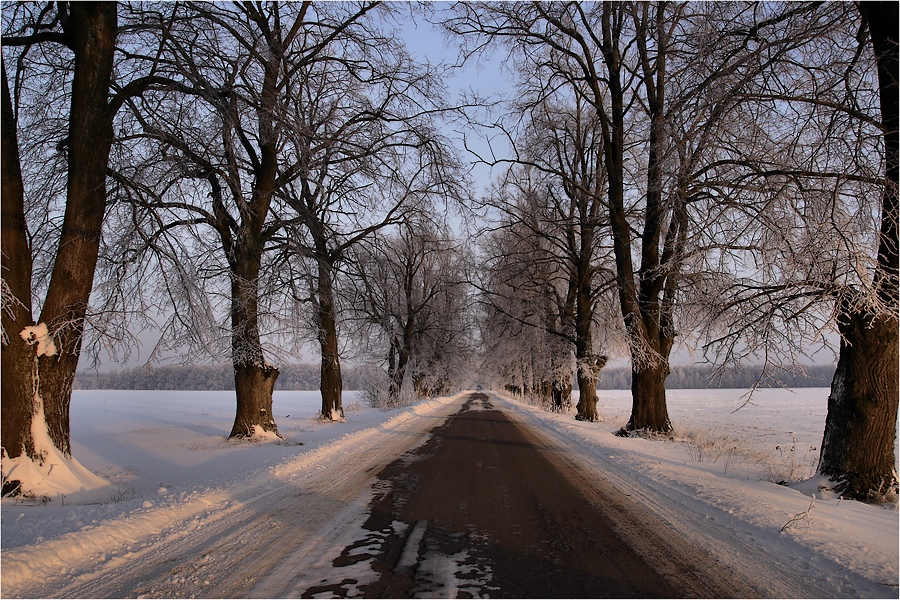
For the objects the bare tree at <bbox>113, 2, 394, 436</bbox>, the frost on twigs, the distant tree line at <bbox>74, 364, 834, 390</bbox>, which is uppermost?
the bare tree at <bbox>113, 2, 394, 436</bbox>

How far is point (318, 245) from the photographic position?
51.7ft

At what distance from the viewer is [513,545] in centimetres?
455

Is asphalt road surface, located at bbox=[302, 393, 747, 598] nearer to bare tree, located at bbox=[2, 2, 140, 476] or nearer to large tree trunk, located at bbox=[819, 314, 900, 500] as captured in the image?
large tree trunk, located at bbox=[819, 314, 900, 500]

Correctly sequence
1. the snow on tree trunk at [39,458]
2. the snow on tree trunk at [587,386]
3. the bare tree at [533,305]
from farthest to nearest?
the bare tree at [533,305], the snow on tree trunk at [587,386], the snow on tree trunk at [39,458]

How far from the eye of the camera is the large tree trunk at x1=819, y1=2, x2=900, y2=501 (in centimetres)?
612

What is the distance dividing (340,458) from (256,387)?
4.09 m

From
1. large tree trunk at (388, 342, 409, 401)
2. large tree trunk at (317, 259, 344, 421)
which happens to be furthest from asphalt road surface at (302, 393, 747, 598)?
large tree trunk at (388, 342, 409, 401)

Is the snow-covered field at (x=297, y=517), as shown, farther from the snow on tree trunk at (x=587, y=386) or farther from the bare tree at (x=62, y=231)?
the snow on tree trunk at (x=587, y=386)

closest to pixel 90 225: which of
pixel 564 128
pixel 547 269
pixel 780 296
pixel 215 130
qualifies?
pixel 215 130

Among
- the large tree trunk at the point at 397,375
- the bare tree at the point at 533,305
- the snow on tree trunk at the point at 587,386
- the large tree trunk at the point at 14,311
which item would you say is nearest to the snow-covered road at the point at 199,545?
the large tree trunk at the point at 14,311

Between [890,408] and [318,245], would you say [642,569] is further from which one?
[318,245]

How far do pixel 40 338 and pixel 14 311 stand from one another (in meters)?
0.47

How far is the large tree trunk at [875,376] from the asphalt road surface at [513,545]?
2.84 metres

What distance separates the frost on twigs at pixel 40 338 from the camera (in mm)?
6926
